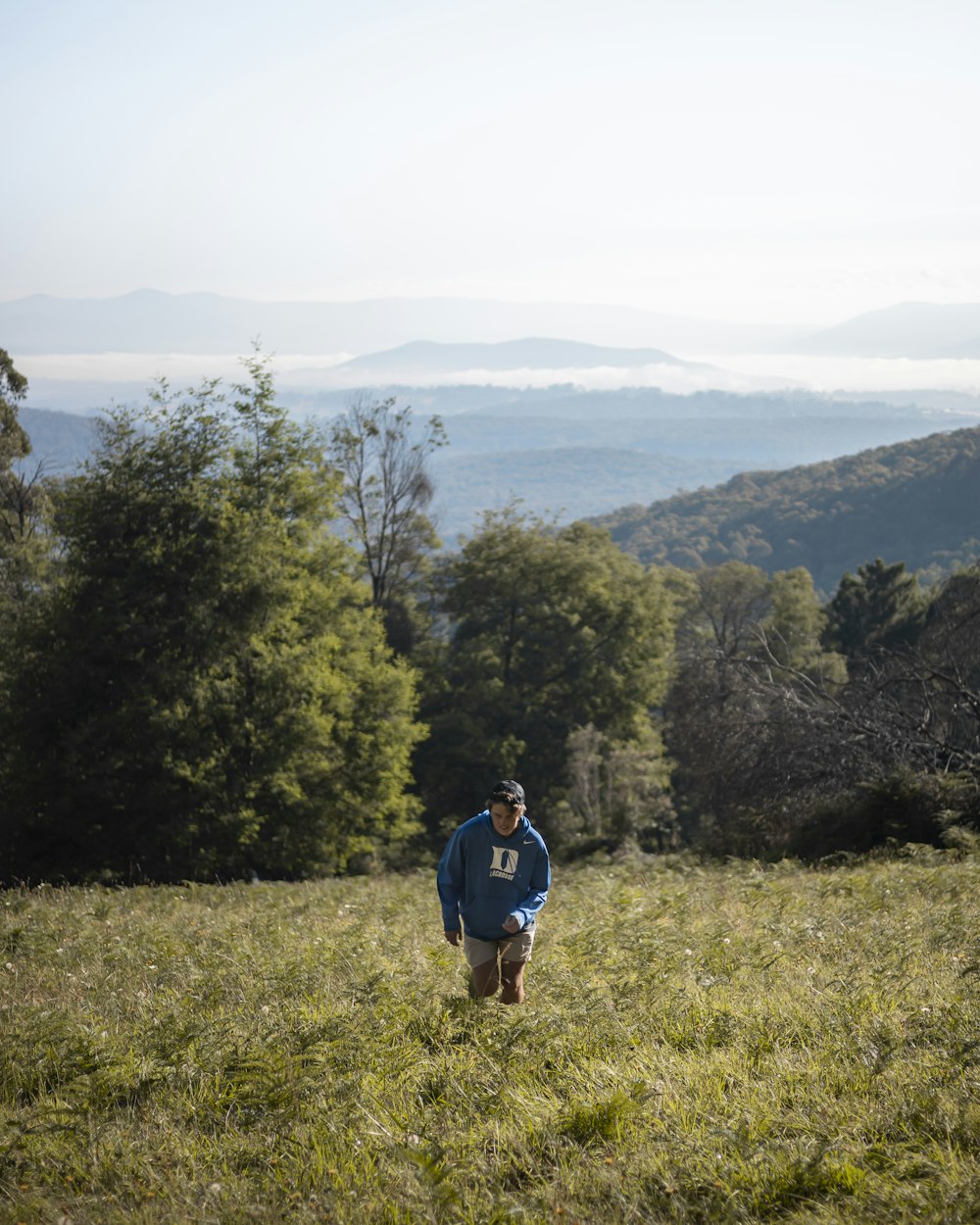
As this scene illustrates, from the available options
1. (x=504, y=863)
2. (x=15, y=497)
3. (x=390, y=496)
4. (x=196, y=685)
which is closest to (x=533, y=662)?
(x=390, y=496)

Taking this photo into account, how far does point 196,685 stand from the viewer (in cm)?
2164

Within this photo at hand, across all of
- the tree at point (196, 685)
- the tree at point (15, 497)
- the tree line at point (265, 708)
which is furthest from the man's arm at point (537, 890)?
the tree at point (15, 497)

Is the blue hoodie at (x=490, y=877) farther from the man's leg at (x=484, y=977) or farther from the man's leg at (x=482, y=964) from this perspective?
the man's leg at (x=484, y=977)

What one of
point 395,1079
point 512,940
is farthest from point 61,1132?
point 512,940

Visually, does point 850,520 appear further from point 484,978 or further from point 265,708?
point 484,978

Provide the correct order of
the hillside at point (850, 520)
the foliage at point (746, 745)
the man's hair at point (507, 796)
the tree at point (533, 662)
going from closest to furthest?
the man's hair at point (507, 796)
the foliage at point (746, 745)
the tree at point (533, 662)
the hillside at point (850, 520)

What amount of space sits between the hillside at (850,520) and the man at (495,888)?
317 feet

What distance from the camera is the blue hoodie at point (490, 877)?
592 centimetres

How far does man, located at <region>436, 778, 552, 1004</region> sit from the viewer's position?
5914 millimetres

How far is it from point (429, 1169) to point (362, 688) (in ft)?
73.7

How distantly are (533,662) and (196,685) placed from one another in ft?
63.7

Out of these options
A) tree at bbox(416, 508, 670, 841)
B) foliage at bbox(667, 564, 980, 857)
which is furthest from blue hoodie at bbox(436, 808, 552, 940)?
tree at bbox(416, 508, 670, 841)

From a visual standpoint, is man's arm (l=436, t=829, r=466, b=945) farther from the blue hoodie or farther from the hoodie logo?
the hoodie logo

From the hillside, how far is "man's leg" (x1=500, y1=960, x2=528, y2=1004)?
9671cm
